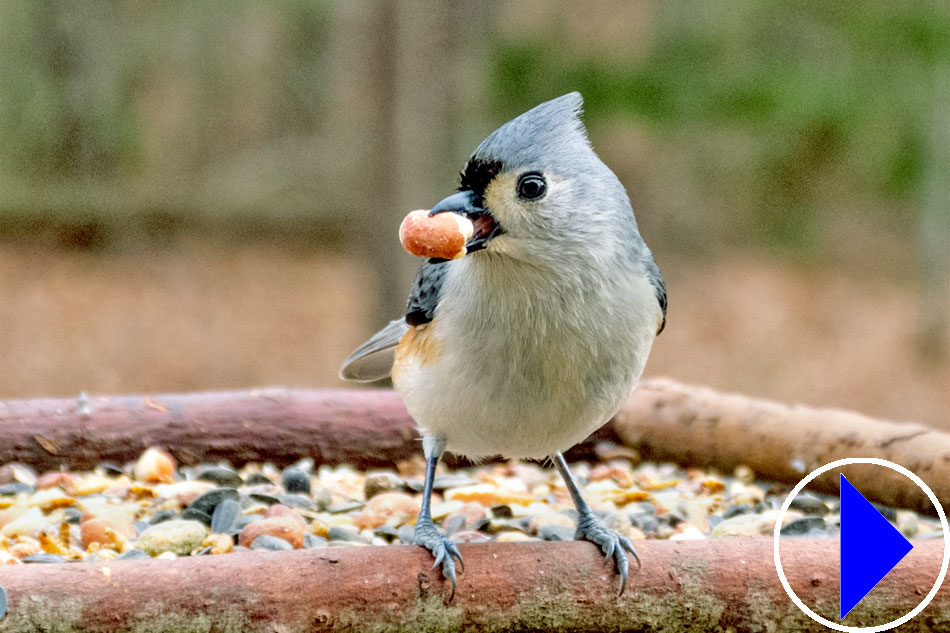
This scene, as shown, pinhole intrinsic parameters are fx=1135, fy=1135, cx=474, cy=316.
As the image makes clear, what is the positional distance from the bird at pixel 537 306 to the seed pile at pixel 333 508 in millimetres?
345

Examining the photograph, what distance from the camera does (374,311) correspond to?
716cm

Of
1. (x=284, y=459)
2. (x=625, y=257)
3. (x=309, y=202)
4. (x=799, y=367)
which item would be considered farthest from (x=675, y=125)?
(x=625, y=257)

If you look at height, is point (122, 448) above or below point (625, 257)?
below

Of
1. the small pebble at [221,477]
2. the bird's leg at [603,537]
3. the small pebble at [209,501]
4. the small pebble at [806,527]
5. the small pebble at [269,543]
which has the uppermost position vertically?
the bird's leg at [603,537]

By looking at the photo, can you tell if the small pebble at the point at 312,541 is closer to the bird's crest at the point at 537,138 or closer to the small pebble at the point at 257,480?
the small pebble at the point at 257,480

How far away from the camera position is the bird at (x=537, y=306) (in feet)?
8.27

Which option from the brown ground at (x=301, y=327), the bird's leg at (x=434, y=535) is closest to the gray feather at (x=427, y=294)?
the bird's leg at (x=434, y=535)

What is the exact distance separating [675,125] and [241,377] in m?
4.85

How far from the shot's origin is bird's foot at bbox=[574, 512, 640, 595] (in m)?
2.49

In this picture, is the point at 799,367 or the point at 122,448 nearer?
the point at 122,448

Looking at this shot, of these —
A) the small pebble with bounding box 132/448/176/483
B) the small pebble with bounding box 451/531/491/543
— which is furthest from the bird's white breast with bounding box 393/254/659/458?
the small pebble with bounding box 132/448/176/483

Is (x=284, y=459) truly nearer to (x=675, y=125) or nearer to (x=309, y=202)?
(x=675, y=125)

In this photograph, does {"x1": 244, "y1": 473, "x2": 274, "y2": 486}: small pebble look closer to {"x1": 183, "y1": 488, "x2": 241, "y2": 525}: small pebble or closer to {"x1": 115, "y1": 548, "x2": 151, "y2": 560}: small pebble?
{"x1": 183, "y1": 488, "x2": 241, "y2": 525}: small pebble

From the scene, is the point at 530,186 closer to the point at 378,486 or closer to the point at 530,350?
the point at 530,350
